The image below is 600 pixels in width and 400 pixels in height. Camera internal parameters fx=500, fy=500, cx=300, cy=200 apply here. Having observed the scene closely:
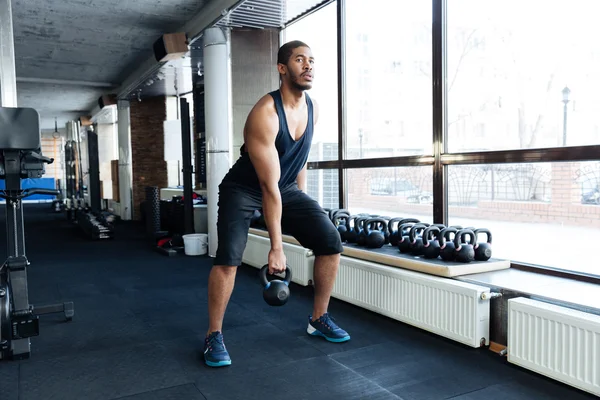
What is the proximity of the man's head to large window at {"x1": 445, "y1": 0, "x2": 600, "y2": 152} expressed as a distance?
1.17m

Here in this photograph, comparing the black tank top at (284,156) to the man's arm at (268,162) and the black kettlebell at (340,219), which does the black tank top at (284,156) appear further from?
the black kettlebell at (340,219)

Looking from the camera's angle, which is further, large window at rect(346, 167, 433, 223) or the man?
large window at rect(346, 167, 433, 223)

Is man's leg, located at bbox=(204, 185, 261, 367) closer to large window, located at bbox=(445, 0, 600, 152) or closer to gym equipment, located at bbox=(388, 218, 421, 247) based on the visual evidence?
gym equipment, located at bbox=(388, 218, 421, 247)

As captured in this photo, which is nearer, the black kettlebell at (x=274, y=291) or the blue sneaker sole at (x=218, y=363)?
the black kettlebell at (x=274, y=291)

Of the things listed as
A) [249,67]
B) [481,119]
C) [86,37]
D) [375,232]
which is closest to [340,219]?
[375,232]

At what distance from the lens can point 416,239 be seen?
277 centimetres

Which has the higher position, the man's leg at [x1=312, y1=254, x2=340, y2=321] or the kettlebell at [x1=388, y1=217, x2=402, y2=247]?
the kettlebell at [x1=388, y1=217, x2=402, y2=247]

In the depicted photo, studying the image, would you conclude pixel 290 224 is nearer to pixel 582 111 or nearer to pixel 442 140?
pixel 442 140

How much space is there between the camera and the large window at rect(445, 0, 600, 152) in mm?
2268

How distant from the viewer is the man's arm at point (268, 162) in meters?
1.99

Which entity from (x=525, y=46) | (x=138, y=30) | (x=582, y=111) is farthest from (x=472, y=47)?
(x=138, y=30)

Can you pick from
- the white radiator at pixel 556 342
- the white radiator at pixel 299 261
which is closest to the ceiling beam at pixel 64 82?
the white radiator at pixel 299 261

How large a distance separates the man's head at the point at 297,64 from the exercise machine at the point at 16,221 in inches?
44.6

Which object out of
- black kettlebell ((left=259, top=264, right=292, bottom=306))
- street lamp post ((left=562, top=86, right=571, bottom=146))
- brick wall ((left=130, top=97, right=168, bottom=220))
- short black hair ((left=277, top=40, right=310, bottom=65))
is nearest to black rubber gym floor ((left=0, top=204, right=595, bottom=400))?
black kettlebell ((left=259, top=264, right=292, bottom=306))
